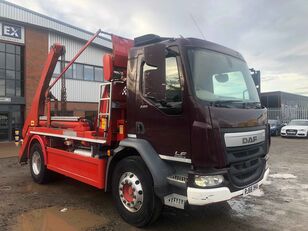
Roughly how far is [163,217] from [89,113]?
2.62 m

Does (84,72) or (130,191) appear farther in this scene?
(84,72)

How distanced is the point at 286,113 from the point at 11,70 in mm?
27469

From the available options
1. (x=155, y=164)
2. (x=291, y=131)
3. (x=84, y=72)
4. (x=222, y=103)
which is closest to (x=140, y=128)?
(x=155, y=164)

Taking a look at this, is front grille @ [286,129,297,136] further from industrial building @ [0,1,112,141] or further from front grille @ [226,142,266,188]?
front grille @ [226,142,266,188]

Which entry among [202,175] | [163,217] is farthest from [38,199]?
[202,175]

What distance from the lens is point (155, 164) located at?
447 centimetres

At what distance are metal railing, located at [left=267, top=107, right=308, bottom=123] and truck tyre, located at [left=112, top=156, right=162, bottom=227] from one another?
30226 mm

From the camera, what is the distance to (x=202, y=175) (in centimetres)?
405

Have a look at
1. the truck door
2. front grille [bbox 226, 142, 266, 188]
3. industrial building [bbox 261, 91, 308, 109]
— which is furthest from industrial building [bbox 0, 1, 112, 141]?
industrial building [bbox 261, 91, 308, 109]

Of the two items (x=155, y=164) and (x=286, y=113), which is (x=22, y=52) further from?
(x=286, y=113)

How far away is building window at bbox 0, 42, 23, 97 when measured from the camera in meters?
20.3

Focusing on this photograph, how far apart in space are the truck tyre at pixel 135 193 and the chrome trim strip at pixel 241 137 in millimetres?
1259

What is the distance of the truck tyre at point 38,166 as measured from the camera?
7.57 metres

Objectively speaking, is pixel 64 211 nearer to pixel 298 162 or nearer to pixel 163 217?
pixel 163 217
